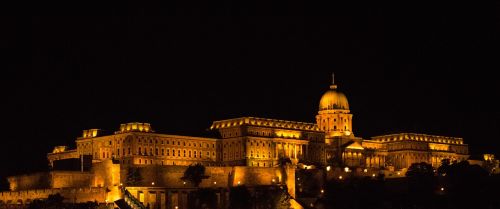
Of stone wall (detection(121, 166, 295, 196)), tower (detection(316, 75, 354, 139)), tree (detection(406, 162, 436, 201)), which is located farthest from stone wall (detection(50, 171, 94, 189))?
tower (detection(316, 75, 354, 139))

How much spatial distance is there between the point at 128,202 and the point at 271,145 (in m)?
39.4

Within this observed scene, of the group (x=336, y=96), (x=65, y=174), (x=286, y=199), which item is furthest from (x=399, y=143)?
(x=65, y=174)

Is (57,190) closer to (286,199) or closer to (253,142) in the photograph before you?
(286,199)

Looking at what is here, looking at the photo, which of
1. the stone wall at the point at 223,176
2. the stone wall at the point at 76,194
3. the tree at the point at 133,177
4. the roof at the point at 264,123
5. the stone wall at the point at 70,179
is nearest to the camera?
the stone wall at the point at 76,194

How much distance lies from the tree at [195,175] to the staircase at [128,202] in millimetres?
12009

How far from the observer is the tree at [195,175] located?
13275 cm

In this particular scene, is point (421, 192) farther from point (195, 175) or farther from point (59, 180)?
point (59, 180)

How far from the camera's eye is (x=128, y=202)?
12050cm

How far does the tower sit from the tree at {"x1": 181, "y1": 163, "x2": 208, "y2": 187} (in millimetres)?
40690

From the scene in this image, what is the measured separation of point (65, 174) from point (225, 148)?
3412 centimetres

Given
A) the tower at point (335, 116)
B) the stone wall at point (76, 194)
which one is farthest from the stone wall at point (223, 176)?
the tower at point (335, 116)

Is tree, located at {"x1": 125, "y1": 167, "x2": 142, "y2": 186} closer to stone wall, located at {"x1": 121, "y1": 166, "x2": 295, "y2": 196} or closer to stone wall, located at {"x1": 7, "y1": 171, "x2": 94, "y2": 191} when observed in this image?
stone wall, located at {"x1": 121, "y1": 166, "x2": 295, "y2": 196}

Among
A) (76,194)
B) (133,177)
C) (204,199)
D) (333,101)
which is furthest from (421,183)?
(333,101)

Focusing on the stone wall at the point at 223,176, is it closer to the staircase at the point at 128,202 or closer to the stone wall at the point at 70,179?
the stone wall at the point at 70,179
